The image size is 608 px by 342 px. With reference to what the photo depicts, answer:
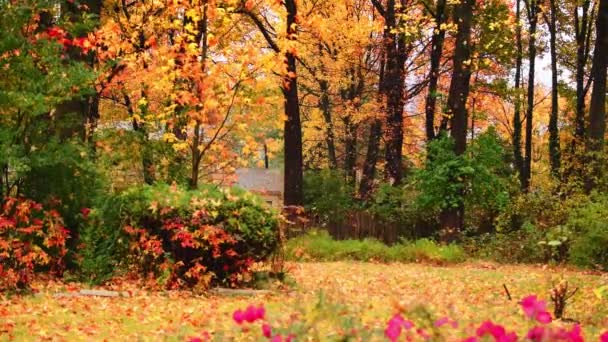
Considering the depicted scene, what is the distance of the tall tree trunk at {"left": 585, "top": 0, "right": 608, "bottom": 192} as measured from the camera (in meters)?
18.0

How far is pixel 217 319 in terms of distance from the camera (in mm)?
6598

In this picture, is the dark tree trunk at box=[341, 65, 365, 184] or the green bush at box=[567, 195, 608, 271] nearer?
the green bush at box=[567, 195, 608, 271]

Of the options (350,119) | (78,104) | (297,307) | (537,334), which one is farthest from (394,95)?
(537,334)

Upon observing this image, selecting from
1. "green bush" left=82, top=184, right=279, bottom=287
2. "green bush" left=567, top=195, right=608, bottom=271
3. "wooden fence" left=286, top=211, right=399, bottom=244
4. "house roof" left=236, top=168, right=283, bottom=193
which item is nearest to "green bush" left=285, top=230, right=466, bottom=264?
"wooden fence" left=286, top=211, right=399, bottom=244

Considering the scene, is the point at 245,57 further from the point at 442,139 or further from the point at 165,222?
the point at 442,139

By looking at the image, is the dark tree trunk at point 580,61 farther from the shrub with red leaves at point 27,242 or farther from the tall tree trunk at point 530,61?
the shrub with red leaves at point 27,242

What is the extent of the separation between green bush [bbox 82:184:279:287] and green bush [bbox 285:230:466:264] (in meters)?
6.32

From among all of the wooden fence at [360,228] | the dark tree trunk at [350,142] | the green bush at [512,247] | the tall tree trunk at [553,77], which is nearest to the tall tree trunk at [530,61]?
the tall tree trunk at [553,77]

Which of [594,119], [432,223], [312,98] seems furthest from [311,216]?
[312,98]

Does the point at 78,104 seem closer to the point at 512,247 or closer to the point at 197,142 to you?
the point at 197,142

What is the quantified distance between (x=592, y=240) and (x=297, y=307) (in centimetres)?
1207

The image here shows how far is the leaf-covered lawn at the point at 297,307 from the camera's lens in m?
5.85

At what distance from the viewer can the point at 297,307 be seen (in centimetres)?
339

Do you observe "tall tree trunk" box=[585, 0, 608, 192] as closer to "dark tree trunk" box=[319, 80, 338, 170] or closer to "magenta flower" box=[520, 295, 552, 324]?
"dark tree trunk" box=[319, 80, 338, 170]
